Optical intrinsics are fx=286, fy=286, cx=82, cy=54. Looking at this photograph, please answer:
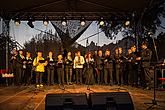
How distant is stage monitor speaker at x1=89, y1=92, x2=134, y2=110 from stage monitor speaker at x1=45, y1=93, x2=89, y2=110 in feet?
0.54

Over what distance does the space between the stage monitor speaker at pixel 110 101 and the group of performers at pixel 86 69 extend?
26.3 feet

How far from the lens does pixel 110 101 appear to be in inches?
212

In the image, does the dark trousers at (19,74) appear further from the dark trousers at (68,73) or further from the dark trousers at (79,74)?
the dark trousers at (79,74)

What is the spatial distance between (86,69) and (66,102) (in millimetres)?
9826

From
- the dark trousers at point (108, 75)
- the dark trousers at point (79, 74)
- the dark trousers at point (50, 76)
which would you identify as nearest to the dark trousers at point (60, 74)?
the dark trousers at point (50, 76)

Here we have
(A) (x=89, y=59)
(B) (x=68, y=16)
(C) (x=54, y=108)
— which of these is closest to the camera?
(C) (x=54, y=108)

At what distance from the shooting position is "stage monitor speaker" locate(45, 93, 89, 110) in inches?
204

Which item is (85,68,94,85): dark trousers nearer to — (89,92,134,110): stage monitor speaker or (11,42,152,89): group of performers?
(11,42,152,89): group of performers

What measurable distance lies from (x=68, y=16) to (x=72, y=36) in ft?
3.84

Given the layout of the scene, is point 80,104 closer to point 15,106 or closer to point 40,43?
point 15,106

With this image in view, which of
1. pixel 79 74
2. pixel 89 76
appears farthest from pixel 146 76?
pixel 79 74

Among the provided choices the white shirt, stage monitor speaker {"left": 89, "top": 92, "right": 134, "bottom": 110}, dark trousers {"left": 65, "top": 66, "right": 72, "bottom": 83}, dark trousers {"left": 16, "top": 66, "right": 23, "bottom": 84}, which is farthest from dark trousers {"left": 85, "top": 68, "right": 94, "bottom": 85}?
stage monitor speaker {"left": 89, "top": 92, "right": 134, "bottom": 110}

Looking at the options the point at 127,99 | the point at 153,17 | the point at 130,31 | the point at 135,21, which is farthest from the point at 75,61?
the point at 127,99

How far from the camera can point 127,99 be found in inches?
213
